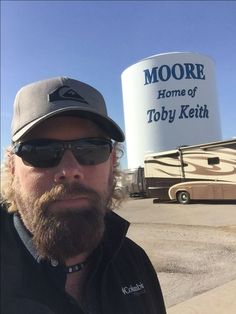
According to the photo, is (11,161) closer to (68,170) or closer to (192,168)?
(68,170)

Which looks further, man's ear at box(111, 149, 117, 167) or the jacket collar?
man's ear at box(111, 149, 117, 167)

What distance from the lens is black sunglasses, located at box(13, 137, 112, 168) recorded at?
1.59 m

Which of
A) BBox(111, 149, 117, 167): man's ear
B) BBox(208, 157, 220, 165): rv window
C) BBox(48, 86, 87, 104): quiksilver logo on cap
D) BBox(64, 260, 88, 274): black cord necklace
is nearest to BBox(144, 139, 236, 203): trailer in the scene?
BBox(208, 157, 220, 165): rv window

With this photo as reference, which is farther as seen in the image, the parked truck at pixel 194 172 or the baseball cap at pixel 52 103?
the parked truck at pixel 194 172

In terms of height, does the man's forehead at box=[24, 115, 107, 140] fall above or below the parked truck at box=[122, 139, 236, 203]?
above

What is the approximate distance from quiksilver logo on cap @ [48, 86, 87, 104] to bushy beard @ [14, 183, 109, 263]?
340mm

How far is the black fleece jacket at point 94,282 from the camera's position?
4.22 feet

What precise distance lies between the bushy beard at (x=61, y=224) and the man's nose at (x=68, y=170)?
0.11ft

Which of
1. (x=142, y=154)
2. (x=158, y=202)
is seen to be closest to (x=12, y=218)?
(x=158, y=202)

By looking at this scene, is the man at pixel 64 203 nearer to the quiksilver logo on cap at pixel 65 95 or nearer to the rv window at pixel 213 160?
the quiksilver logo on cap at pixel 65 95

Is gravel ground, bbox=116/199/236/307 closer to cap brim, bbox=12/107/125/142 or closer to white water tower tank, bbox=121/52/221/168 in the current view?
cap brim, bbox=12/107/125/142

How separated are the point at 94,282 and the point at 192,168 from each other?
57.8ft

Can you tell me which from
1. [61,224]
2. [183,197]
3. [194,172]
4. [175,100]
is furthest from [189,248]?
[175,100]

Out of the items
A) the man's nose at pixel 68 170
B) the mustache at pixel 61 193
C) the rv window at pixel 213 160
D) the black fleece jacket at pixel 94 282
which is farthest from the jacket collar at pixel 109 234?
the rv window at pixel 213 160
